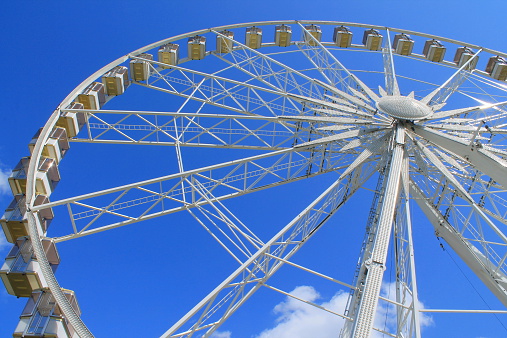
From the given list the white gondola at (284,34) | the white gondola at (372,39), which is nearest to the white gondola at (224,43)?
the white gondola at (284,34)

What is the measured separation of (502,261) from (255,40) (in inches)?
677

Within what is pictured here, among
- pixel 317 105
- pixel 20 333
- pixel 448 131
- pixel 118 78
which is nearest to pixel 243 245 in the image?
pixel 20 333

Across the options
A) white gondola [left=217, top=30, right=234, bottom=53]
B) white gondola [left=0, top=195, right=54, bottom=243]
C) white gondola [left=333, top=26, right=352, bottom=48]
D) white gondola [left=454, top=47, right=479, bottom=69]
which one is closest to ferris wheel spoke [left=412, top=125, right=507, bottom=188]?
white gondola [left=0, top=195, right=54, bottom=243]

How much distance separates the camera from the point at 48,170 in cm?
1431

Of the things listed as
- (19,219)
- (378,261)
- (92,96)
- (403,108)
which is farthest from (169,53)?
(378,261)

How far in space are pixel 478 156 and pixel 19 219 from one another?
1194 centimetres

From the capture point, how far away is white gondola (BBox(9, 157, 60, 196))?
543 inches

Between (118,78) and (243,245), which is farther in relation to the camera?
(118,78)

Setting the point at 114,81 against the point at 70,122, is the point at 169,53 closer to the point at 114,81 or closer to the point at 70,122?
the point at 114,81

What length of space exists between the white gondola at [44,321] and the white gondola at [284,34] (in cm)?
1888

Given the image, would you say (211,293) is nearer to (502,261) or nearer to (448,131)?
(502,261)

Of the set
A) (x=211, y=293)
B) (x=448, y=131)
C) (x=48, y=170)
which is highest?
(x=448, y=131)

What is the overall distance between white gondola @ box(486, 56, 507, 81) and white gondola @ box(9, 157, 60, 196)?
21.4 metres

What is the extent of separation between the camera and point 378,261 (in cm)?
1077
